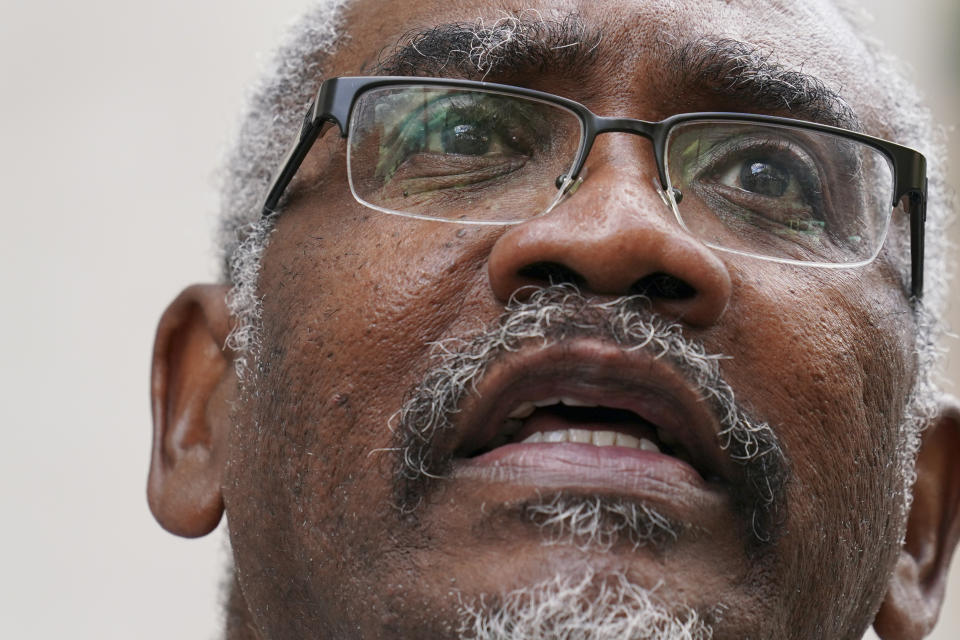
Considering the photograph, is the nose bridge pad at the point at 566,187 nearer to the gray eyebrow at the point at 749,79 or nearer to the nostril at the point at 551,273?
the nostril at the point at 551,273

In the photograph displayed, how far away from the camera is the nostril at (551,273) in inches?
65.4

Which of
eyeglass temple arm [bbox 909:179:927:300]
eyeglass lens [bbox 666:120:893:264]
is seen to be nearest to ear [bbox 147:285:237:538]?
eyeglass lens [bbox 666:120:893:264]

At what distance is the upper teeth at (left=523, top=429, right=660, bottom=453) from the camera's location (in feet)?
5.49

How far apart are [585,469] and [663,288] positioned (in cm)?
30

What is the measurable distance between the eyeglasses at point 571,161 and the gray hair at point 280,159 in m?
0.26

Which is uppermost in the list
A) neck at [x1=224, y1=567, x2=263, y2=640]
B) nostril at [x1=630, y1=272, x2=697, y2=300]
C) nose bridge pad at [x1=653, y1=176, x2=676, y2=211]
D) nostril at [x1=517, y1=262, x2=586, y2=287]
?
nostril at [x1=517, y1=262, x2=586, y2=287]

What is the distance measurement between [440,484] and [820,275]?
0.78m

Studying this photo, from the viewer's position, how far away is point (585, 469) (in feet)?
5.25

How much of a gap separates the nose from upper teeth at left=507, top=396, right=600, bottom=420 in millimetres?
166

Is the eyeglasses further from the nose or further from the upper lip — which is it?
the upper lip

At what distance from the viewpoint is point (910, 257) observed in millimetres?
2176

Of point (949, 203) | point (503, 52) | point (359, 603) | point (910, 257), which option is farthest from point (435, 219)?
point (949, 203)

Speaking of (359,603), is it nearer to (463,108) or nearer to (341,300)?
(341,300)

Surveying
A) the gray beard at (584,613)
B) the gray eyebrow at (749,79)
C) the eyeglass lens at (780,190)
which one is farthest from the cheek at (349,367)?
the gray eyebrow at (749,79)
